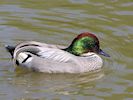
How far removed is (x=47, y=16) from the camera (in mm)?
15234

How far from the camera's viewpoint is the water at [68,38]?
11.5m

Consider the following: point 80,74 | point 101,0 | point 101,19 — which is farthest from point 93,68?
point 101,0

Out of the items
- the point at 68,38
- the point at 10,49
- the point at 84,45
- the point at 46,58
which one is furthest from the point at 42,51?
the point at 68,38

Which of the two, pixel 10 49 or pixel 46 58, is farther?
pixel 10 49

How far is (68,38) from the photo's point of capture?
14.0 m

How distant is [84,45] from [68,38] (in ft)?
3.35

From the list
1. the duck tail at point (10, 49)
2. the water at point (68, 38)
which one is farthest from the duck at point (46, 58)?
the water at point (68, 38)

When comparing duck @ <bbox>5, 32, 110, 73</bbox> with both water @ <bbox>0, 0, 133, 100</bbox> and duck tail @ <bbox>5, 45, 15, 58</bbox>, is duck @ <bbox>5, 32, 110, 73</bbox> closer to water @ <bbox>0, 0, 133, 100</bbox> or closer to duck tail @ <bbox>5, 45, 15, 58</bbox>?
duck tail @ <bbox>5, 45, 15, 58</bbox>

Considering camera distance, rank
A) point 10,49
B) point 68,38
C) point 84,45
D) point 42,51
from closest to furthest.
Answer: point 42,51, point 10,49, point 84,45, point 68,38

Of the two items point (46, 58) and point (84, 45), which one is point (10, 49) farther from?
point (84, 45)

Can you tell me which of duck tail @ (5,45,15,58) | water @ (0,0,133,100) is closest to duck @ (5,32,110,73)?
duck tail @ (5,45,15,58)

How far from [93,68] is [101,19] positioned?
8.04 feet

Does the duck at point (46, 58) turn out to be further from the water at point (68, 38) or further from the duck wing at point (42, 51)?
the water at point (68, 38)

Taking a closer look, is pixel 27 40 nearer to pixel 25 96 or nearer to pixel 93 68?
pixel 93 68
